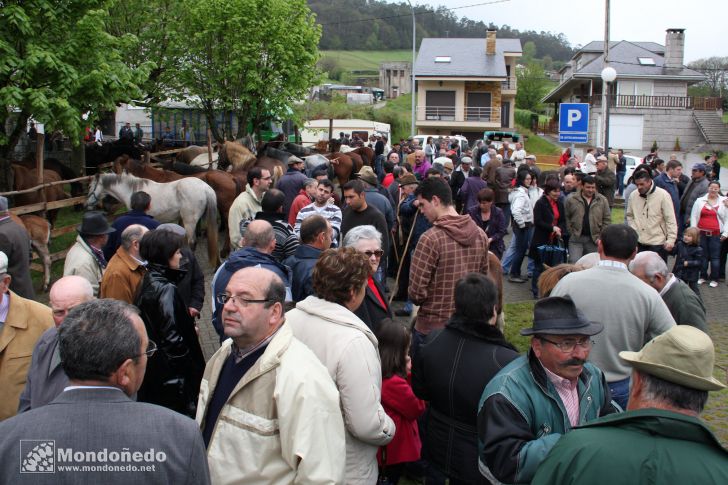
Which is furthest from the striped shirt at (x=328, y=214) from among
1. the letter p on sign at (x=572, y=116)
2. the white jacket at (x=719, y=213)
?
the letter p on sign at (x=572, y=116)

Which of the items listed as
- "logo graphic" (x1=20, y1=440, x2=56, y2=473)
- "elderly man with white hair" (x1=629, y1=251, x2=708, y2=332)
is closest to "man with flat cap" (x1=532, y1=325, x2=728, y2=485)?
"logo graphic" (x1=20, y1=440, x2=56, y2=473)

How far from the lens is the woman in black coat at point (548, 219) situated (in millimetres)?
10438

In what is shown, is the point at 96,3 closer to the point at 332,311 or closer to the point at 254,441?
the point at 332,311

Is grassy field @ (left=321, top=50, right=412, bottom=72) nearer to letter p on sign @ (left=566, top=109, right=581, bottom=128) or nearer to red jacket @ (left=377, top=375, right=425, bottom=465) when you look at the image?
letter p on sign @ (left=566, top=109, right=581, bottom=128)

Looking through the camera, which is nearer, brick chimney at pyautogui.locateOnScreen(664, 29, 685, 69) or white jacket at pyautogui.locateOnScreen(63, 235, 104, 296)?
white jacket at pyautogui.locateOnScreen(63, 235, 104, 296)

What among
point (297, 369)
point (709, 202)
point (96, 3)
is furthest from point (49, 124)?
point (709, 202)

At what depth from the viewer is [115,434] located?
2.34m

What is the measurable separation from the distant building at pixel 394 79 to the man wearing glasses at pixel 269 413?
104807 mm

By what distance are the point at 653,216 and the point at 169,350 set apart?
7.26 metres

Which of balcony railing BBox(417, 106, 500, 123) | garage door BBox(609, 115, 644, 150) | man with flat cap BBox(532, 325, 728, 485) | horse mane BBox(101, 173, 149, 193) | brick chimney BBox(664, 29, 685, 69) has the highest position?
brick chimney BBox(664, 29, 685, 69)

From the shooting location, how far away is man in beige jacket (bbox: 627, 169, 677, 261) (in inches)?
375

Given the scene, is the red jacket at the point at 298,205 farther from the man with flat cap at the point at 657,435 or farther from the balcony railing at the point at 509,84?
the balcony railing at the point at 509,84

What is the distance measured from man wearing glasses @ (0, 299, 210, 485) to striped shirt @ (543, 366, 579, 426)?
164cm

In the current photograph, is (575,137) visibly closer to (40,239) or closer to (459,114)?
(40,239)
